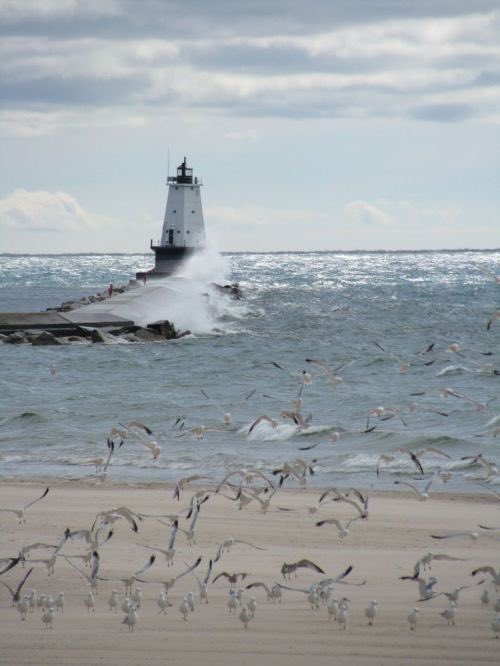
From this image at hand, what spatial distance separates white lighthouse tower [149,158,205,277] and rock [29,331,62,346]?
40751mm

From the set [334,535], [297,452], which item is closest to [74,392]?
[297,452]

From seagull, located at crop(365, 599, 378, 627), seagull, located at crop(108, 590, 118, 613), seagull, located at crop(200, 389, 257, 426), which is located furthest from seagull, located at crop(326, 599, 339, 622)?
seagull, located at crop(200, 389, 257, 426)

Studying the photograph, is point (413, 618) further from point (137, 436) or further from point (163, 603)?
point (137, 436)

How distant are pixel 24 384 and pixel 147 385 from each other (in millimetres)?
2781

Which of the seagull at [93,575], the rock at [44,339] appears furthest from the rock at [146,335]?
the seagull at [93,575]

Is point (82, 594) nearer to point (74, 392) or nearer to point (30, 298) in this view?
point (74, 392)

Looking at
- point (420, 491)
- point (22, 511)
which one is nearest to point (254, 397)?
point (420, 491)

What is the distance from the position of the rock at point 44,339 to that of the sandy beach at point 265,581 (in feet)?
72.2

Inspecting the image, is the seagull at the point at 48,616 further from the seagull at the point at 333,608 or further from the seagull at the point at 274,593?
the seagull at the point at 333,608

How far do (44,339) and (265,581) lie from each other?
26.9 metres

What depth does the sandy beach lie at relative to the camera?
864 cm

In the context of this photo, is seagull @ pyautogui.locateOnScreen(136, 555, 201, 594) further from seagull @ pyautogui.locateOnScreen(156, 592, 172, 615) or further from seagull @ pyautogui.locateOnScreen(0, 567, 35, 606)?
seagull @ pyautogui.locateOnScreen(0, 567, 35, 606)

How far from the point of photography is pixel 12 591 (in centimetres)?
986

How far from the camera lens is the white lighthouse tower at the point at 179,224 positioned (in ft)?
255
